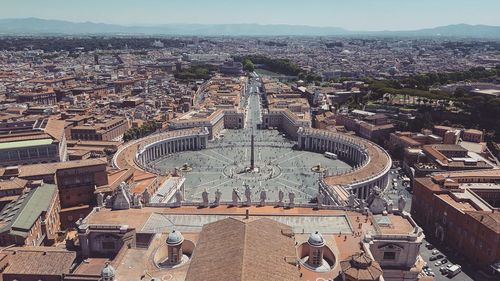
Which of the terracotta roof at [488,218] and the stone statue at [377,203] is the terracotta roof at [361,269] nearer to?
the stone statue at [377,203]

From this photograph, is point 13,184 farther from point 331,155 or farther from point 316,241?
point 331,155

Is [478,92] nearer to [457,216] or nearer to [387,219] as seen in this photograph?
[457,216]

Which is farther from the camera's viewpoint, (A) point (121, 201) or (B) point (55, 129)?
(B) point (55, 129)

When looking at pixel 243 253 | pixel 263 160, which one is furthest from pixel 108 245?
pixel 263 160

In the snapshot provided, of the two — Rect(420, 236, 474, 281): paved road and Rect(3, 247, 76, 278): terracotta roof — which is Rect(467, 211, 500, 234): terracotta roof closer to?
Rect(420, 236, 474, 281): paved road

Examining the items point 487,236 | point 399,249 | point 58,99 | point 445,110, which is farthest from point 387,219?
point 58,99
